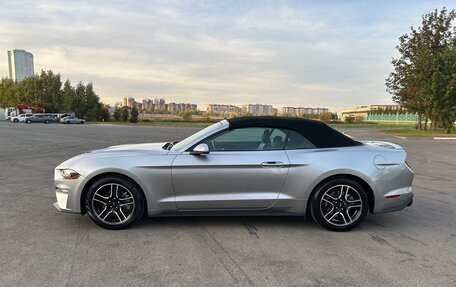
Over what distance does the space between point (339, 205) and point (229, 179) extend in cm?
152

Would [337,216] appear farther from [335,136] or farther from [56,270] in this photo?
[56,270]

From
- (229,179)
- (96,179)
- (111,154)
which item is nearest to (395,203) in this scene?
(229,179)

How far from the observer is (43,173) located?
852 cm

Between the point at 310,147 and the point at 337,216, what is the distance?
99 centimetres

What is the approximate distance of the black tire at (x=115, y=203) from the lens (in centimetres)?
438

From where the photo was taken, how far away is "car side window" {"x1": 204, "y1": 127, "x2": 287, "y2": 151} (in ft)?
14.8

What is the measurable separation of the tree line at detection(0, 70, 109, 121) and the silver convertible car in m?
68.2

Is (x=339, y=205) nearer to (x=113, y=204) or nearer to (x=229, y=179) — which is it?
(x=229, y=179)

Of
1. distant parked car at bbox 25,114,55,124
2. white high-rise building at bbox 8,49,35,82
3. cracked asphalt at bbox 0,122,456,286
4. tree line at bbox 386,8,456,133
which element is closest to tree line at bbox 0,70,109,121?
distant parked car at bbox 25,114,55,124

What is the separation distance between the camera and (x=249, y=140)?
15.3 feet

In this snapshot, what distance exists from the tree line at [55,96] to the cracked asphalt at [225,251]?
219ft

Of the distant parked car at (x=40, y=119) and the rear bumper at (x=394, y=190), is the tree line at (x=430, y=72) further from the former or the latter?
the distant parked car at (x=40, y=119)

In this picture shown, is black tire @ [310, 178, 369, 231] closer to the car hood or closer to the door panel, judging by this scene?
the door panel

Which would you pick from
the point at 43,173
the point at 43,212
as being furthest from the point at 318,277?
the point at 43,173
